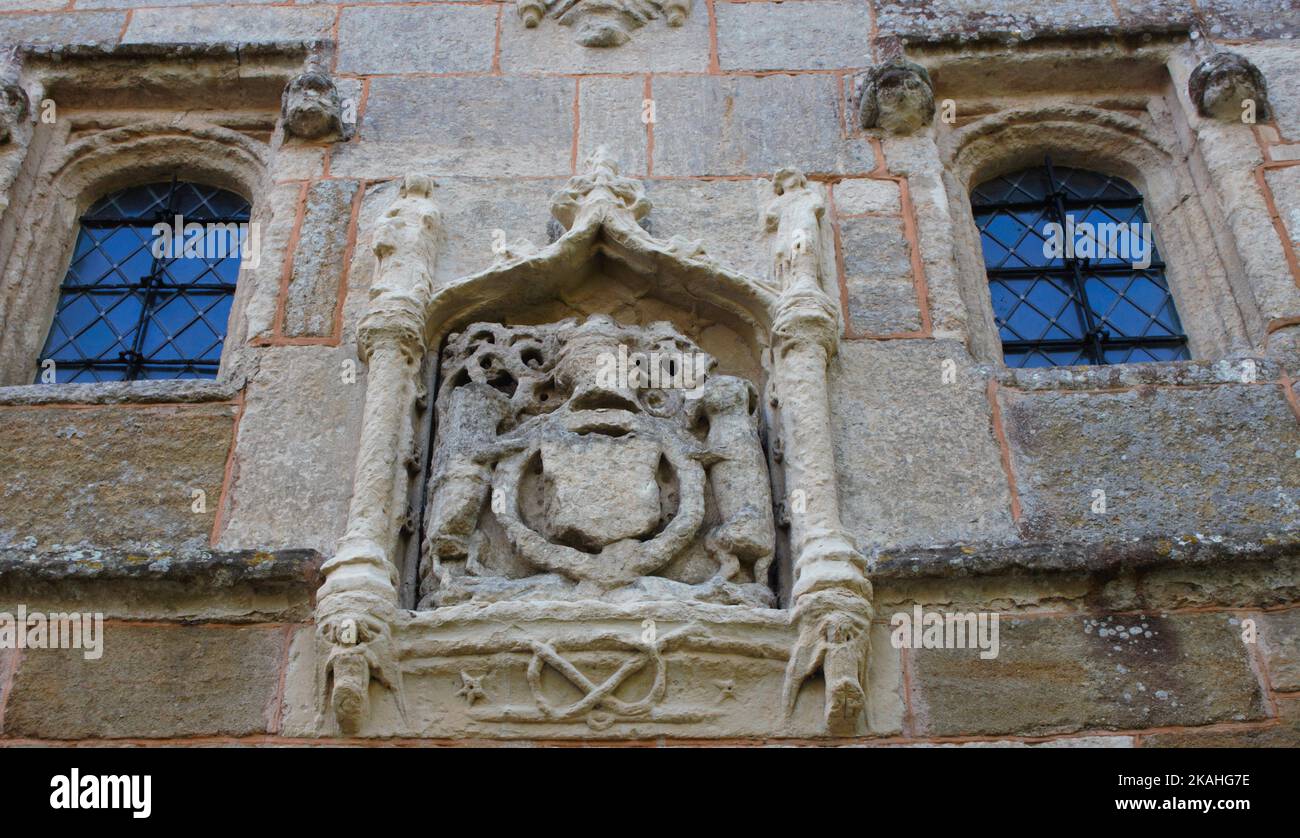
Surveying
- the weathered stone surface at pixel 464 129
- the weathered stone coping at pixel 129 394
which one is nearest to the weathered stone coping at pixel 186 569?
the weathered stone coping at pixel 129 394

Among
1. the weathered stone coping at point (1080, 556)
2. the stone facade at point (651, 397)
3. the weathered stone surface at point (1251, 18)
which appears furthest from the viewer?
the weathered stone surface at point (1251, 18)

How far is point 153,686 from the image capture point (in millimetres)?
4582

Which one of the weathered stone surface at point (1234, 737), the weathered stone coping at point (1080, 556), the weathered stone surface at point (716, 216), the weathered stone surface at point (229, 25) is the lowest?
the weathered stone surface at point (1234, 737)

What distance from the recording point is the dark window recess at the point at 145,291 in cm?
607

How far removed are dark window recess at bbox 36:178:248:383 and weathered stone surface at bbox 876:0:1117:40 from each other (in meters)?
2.69

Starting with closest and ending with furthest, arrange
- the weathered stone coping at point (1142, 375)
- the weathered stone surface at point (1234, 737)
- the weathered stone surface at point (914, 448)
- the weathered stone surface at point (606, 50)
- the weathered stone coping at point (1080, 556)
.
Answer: the weathered stone surface at point (1234, 737) → the weathered stone coping at point (1080, 556) → the weathered stone surface at point (914, 448) → the weathered stone coping at point (1142, 375) → the weathered stone surface at point (606, 50)

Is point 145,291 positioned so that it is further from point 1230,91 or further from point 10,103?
point 1230,91

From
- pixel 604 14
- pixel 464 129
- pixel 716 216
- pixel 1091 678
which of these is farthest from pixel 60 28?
pixel 1091 678

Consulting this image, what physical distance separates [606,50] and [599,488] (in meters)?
2.50

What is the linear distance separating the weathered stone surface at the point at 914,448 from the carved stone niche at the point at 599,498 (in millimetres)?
141

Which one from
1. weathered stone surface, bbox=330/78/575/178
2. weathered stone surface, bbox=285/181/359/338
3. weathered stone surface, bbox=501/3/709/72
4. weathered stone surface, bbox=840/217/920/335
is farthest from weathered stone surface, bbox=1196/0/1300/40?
weathered stone surface, bbox=285/181/359/338

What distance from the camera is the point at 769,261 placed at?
574 cm

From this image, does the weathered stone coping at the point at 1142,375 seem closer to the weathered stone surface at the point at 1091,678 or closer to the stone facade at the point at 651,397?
the stone facade at the point at 651,397

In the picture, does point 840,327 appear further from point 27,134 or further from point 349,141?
point 27,134
